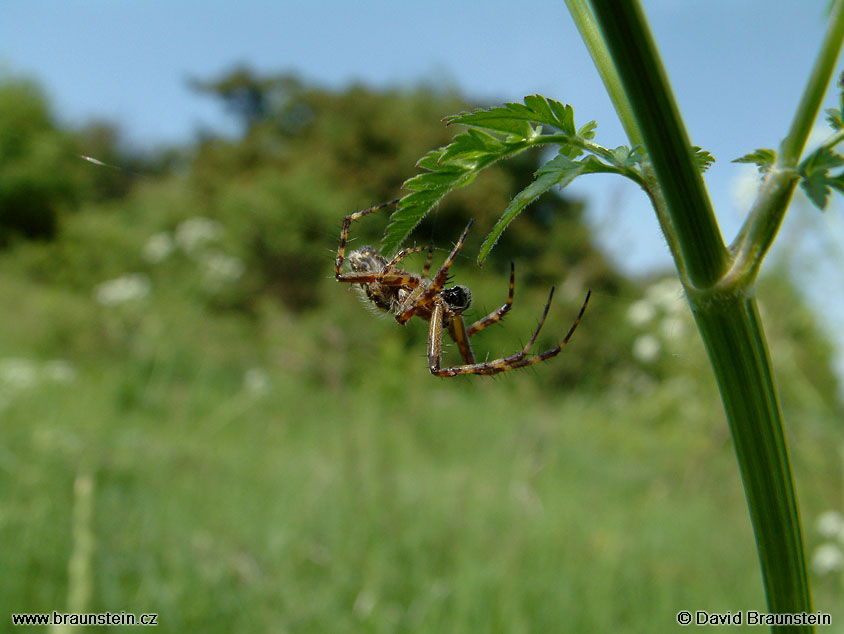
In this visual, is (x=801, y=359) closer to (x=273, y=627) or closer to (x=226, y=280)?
(x=226, y=280)

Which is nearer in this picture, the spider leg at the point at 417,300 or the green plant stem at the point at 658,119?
the green plant stem at the point at 658,119

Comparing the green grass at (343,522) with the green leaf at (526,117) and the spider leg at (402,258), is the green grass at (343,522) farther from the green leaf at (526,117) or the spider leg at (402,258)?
the green leaf at (526,117)

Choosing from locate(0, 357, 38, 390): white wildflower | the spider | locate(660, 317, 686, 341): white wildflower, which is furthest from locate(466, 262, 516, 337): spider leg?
locate(0, 357, 38, 390): white wildflower

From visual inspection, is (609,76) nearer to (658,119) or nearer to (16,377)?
(658,119)

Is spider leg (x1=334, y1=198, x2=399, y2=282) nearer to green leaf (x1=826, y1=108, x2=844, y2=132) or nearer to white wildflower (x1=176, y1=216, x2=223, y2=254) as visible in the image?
green leaf (x1=826, y1=108, x2=844, y2=132)

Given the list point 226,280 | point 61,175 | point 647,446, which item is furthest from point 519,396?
point 61,175

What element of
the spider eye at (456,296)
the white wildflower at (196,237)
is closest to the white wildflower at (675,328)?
the spider eye at (456,296)
